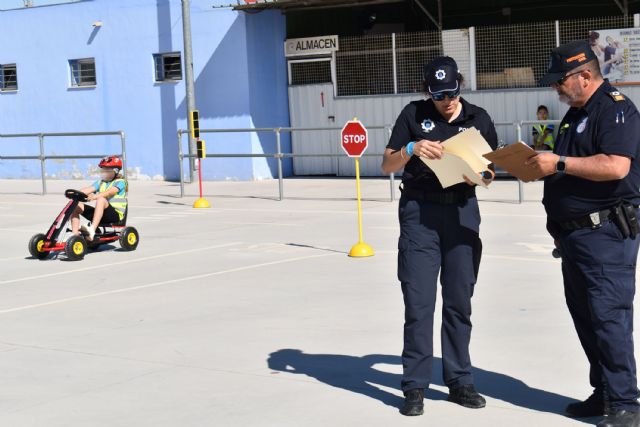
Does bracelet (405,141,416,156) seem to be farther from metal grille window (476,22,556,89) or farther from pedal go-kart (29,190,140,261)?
metal grille window (476,22,556,89)

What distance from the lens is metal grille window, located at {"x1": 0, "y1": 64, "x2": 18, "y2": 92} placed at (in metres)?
28.4

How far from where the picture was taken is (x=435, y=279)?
632 cm

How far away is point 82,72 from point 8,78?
2438 mm

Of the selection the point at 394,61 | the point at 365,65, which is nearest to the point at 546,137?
the point at 394,61

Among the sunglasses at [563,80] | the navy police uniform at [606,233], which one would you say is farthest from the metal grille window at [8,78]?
the navy police uniform at [606,233]

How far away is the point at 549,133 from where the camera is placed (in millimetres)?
20797

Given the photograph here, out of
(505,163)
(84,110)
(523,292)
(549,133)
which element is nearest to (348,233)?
(523,292)

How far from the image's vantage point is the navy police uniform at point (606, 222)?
18.5 feet

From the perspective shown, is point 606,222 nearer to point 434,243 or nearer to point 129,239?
point 434,243

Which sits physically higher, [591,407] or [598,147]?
[598,147]

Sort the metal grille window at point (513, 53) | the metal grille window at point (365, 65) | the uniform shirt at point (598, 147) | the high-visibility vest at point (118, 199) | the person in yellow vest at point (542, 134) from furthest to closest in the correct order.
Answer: the metal grille window at point (365, 65)
the metal grille window at point (513, 53)
the person in yellow vest at point (542, 134)
the high-visibility vest at point (118, 199)
the uniform shirt at point (598, 147)

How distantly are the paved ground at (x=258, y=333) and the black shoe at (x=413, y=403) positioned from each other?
0.24 feet

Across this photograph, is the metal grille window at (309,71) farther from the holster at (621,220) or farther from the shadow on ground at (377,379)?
the holster at (621,220)

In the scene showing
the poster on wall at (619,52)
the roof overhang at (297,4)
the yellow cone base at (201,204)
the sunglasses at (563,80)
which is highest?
the roof overhang at (297,4)
